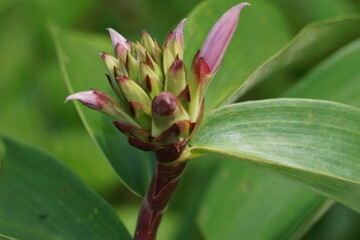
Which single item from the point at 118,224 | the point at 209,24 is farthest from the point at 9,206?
the point at 209,24

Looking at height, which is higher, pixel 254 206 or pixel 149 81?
pixel 149 81

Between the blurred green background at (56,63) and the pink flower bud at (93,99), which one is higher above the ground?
the pink flower bud at (93,99)

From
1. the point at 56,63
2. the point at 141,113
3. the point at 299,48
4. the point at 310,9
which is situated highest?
the point at 141,113

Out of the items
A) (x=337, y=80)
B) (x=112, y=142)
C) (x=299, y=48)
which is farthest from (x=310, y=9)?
(x=112, y=142)

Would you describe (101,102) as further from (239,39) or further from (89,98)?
(239,39)

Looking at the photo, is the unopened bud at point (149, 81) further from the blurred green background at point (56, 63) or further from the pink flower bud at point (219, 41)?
the blurred green background at point (56, 63)

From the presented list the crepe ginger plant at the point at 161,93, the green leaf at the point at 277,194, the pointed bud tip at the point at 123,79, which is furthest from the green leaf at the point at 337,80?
the pointed bud tip at the point at 123,79

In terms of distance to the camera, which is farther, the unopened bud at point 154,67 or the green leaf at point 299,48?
the green leaf at point 299,48

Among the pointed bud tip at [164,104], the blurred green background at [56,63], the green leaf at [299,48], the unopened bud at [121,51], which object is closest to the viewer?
the pointed bud tip at [164,104]
